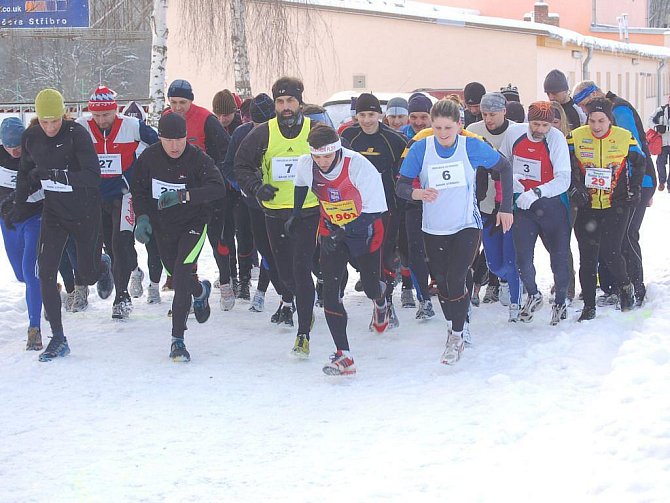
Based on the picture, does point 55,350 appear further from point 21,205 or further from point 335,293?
point 335,293

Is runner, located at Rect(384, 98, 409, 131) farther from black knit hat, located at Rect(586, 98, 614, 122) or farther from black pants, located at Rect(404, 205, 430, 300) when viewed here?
black knit hat, located at Rect(586, 98, 614, 122)

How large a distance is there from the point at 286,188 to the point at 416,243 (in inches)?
48.9

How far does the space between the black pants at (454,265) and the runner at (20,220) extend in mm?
2918

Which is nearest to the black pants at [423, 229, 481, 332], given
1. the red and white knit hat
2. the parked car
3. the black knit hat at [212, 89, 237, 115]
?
the red and white knit hat

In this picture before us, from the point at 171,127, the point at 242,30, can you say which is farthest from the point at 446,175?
the point at 242,30

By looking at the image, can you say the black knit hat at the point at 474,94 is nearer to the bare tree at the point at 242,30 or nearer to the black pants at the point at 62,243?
the black pants at the point at 62,243

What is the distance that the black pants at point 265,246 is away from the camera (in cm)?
848

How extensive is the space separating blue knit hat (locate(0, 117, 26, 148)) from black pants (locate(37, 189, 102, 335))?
82 centimetres

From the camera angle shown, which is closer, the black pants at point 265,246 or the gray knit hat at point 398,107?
the black pants at point 265,246

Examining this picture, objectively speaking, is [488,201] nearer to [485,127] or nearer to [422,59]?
[485,127]

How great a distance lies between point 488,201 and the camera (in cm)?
833

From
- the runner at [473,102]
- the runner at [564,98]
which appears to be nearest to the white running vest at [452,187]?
the runner at [564,98]

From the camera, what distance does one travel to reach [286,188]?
25.3 feet

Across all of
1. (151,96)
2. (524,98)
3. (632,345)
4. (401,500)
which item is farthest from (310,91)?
(401,500)
